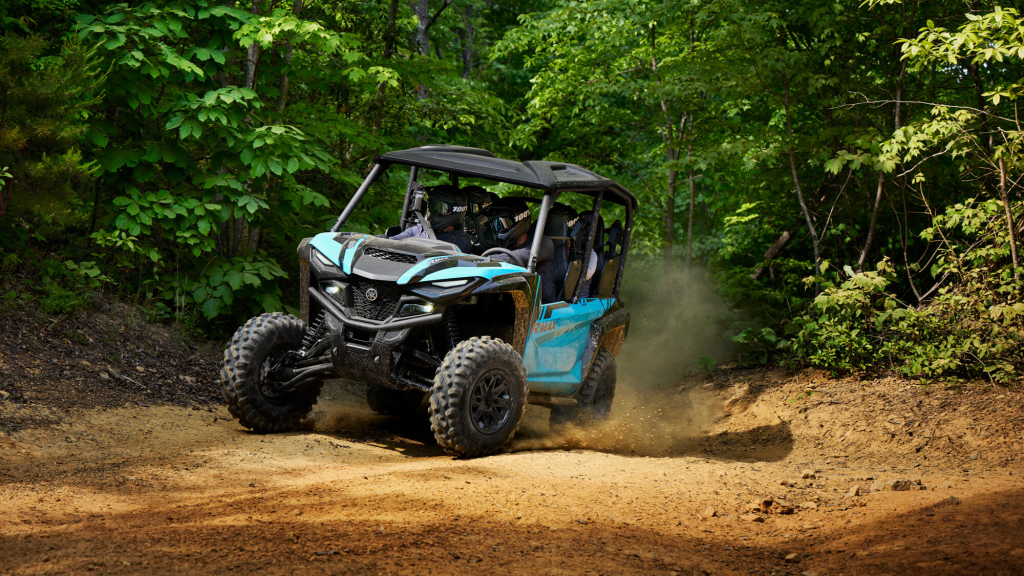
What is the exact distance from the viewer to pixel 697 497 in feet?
14.8

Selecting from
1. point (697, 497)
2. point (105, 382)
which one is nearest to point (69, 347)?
point (105, 382)

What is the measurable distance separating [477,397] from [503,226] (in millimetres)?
2070

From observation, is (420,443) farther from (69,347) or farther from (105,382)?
(69,347)

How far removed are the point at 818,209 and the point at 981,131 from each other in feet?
8.12

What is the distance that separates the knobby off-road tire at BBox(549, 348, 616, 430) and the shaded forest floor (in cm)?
15

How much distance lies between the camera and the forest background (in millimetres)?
7008

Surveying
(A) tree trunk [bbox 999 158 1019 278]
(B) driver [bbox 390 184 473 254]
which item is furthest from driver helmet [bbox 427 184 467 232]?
(A) tree trunk [bbox 999 158 1019 278]

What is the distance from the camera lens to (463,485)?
14.3 ft

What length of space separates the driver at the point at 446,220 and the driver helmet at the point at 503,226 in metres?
0.19

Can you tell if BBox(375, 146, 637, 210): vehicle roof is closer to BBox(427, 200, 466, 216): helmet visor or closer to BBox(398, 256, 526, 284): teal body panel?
BBox(427, 200, 466, 216): helmet visor

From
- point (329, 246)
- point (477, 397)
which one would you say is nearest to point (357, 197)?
point (329, 246)

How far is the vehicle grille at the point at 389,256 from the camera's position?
18.1 ft

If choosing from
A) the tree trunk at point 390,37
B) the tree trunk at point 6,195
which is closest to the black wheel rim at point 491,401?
the tree trunk at point 6,195

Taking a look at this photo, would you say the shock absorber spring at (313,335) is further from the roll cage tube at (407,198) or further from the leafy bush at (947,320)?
the leafy bush at (947,320)
